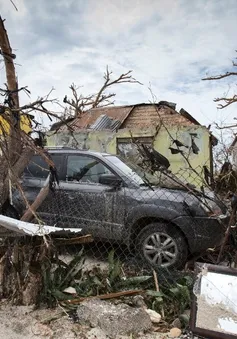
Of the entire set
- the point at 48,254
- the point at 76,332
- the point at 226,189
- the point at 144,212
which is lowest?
the point at 76,332

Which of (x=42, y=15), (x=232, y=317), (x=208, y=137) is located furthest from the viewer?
(x=208, y=137)

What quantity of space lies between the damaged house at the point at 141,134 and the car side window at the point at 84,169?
13.2ft

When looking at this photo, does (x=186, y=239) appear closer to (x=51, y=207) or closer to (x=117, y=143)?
(x=51, y=207)

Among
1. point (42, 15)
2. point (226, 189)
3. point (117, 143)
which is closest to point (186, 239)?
point (226, 189)

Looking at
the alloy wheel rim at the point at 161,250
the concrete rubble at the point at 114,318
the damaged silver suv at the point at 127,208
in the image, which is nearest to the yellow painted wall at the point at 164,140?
the damaged silver suv at the point at 127,208

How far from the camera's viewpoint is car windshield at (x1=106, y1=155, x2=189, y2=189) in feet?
A: 17.0

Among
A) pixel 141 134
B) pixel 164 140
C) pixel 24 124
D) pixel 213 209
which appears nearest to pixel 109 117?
pixel 141 134

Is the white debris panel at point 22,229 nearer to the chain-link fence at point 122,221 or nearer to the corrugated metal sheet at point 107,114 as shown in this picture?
the chain-link fence at point 122,221

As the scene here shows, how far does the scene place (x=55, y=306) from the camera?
11.2 feet

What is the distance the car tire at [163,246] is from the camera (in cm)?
463

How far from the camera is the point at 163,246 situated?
15.5ft

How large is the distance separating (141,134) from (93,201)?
695cm

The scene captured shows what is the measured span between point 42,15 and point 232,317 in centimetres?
346

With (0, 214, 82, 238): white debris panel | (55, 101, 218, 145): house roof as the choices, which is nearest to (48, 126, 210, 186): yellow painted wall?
(55, 101, 218, 145): house roof
